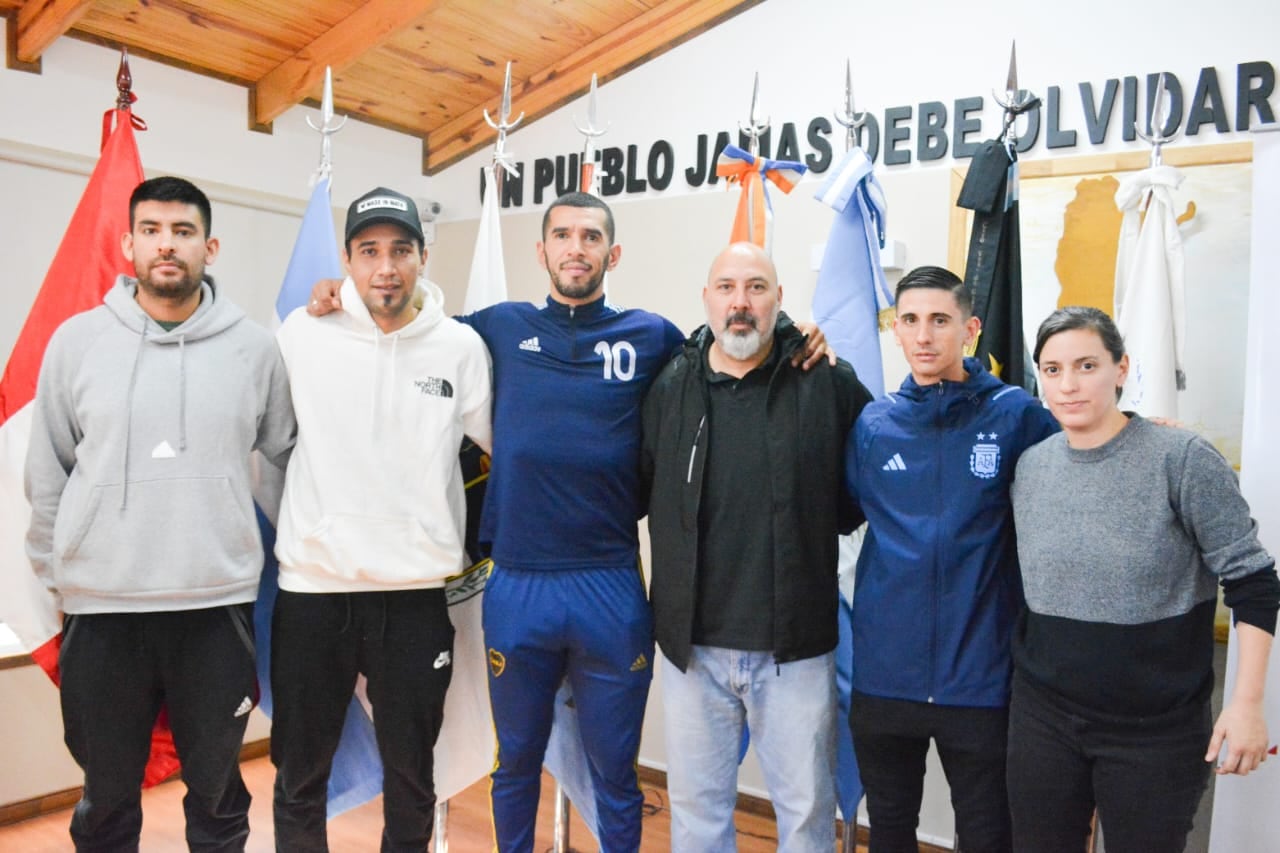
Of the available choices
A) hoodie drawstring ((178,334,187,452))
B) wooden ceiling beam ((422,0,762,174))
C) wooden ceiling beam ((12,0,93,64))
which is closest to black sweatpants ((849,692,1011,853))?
hoodie drawstring ((178,334,187,452))

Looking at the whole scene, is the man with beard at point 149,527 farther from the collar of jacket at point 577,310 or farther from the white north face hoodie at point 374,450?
the collar of jacket at point 577,310

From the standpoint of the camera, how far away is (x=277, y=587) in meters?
2.59

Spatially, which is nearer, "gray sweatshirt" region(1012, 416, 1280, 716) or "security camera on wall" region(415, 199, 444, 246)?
"gray sweatshirt" region(1012, 416, 1280, 716)

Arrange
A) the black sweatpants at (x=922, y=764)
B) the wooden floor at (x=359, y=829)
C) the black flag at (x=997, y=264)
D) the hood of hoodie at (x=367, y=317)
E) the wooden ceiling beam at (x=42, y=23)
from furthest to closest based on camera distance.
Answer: the wooden floor at (x=359, y=829), the wooden ceiling beam at (x=42, y=23), the black flag at (x=997, y=264), the hood of hoodie at (x=367, y=317), the black sweatpants at (x=922, y=764)

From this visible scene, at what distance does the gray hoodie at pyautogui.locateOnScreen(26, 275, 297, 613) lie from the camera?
2135 millimetres

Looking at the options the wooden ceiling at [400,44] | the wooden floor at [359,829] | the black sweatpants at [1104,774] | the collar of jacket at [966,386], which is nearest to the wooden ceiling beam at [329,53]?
the wooden ceiling at [400,44]

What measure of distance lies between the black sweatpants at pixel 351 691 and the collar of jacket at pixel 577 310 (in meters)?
0.75

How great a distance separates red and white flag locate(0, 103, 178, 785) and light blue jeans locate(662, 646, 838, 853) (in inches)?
51.3

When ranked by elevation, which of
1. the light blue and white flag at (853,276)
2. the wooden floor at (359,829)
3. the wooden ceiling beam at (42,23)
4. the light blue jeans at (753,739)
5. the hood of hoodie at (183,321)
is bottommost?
the wooden floor at (359,829)

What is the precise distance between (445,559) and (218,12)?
248 cm

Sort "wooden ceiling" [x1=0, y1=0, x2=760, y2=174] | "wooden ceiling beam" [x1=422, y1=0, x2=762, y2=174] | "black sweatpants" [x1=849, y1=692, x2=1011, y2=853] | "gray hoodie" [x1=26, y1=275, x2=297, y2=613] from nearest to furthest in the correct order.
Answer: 1. "black sweatpants" [x1=849, y1=692, x2=1011, y2=853]
2. "gray hoodie" [x1=26, y1=275, x2=297, y2=613]
3. "wooden ceiling" [x1=0, y1=0, x2=760, y2=174]
4. "wooden ceiling beam" [x1=422, y1=0, x2=762, y2=174]

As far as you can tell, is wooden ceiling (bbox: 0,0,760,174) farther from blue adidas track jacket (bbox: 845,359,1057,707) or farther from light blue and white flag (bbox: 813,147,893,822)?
blue adidas track jacket (bbox: 845,359,1057,707)

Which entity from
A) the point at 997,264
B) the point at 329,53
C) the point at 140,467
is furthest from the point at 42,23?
the point at 997,264

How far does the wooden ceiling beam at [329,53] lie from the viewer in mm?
3627
